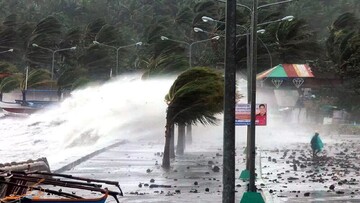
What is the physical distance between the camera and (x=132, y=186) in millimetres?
22312

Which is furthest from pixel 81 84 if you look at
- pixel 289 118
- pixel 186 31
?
pixel 186 31

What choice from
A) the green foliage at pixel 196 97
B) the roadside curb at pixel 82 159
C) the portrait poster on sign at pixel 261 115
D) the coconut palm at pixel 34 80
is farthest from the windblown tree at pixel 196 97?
the coconut palm at pixel 34 80

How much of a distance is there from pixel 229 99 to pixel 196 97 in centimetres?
1581

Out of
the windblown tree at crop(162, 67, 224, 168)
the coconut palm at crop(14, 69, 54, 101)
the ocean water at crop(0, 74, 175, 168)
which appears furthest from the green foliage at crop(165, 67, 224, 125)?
the coconut palm at crop(14, 69, 54, 101)

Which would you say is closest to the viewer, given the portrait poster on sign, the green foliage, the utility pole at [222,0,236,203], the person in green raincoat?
the utility pole at [222,0,236,203]

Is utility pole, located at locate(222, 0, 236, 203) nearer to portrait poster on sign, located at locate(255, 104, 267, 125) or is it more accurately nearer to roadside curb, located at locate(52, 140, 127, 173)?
portrait poster on sign, located at locate(255, 104, 267, 125)

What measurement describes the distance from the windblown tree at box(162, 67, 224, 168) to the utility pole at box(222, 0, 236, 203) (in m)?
15.3

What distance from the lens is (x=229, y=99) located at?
38.5ft

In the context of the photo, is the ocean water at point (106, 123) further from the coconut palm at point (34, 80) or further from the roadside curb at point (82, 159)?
the coconut palm at point (34, 80)

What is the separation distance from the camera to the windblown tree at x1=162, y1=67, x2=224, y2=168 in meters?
27.3

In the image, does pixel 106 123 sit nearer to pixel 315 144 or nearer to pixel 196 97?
pixel 315 144

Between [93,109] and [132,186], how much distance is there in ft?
101

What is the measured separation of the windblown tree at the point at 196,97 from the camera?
27.3m

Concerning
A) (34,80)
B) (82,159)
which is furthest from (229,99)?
(34,80)
